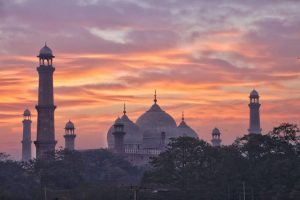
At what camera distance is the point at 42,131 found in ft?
362

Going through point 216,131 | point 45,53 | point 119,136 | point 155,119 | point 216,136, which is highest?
→ point 45,53

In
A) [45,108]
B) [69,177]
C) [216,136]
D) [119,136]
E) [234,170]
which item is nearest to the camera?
[234,170]

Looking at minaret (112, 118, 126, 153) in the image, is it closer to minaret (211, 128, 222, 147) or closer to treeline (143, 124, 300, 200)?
minaret (211, 128, 222, 147)

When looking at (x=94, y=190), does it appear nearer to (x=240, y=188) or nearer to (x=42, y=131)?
(x=240, y=188)

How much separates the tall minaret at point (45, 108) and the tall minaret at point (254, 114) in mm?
49027

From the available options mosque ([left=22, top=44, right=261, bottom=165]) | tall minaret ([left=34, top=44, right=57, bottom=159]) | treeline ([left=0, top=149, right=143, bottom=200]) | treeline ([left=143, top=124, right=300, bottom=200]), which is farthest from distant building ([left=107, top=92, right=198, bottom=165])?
treeline ([left=143, top=124, right=300, bottom=200])

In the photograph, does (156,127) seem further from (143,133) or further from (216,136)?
(216,136)

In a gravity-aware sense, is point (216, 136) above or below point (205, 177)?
above

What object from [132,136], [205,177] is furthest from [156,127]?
[205,177]

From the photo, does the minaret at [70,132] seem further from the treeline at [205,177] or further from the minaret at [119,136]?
the treeline at [205,177]

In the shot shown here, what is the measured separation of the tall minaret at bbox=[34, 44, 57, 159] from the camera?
11025cm

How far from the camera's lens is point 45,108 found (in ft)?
362

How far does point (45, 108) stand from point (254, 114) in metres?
52.5

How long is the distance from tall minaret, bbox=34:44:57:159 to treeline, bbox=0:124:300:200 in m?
15.3
